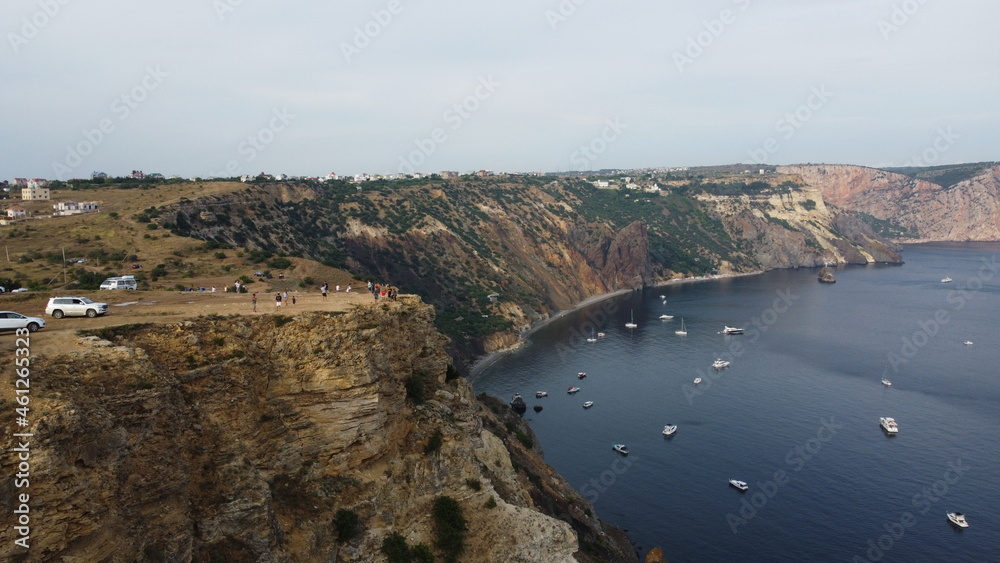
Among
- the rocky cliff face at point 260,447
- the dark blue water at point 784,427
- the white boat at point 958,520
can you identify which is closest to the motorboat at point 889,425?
the dark blue water at point 784,427

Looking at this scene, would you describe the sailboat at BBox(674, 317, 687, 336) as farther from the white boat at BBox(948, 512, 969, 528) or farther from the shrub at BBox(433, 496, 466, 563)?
the shrub at BBox(433, 496, 466, 563)

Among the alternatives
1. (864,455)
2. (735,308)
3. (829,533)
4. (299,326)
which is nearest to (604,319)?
(735,308)

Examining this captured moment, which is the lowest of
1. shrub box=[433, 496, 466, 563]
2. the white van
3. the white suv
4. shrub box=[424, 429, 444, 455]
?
shrub box=[433, 496, 466, 563]

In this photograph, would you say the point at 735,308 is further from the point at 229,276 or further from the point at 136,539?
the point at 136,539

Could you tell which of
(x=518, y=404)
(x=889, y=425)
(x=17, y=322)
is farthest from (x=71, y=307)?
(x=889, y=425)

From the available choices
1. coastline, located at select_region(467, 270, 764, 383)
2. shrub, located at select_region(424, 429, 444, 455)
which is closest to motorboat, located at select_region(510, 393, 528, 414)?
coastline, located at select_region(467, 270, 764, 383)

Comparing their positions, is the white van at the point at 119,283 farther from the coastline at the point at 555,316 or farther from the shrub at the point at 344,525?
the coastline at the point at 555,316
